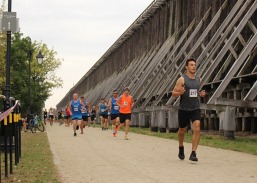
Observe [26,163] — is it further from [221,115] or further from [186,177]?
[221,115]

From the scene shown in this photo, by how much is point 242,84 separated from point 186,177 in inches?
506

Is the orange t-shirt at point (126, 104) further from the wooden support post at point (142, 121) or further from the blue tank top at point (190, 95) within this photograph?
the wooden support post at point (142, 121)

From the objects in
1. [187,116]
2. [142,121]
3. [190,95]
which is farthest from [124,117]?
[142,121]

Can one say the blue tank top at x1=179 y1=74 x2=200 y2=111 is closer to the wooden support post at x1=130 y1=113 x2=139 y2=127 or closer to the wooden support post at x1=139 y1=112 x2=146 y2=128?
the wooden support post at x1=139 y1=112 x2=146 y2=128

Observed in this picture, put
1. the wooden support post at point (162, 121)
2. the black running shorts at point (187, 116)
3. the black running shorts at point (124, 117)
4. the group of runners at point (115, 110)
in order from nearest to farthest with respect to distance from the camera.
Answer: the black running shorts at point (187, 116), the group of runners at point (115, 110), the black running shorts at point (124, 117), the wooden support post at point (162, 121)

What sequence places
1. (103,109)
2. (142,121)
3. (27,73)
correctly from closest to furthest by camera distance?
(103,109) → (142,121) → (27,73)

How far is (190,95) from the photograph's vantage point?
1041 cm

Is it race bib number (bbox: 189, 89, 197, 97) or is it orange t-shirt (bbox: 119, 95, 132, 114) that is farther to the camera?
orange t-shirt (bbox: 119, 95, 132, 114)

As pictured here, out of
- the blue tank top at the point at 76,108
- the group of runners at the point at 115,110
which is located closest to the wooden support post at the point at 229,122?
the group of runners at the point at 115,110

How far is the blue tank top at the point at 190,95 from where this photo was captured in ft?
34.0

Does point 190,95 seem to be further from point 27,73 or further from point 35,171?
point 27,73

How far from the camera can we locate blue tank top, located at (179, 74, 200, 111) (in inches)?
408

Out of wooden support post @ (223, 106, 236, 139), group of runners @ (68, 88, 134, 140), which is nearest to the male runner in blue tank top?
wooden support post @ (223, 106, 236, 139)

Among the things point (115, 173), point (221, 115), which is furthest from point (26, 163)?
point (221, 115)
